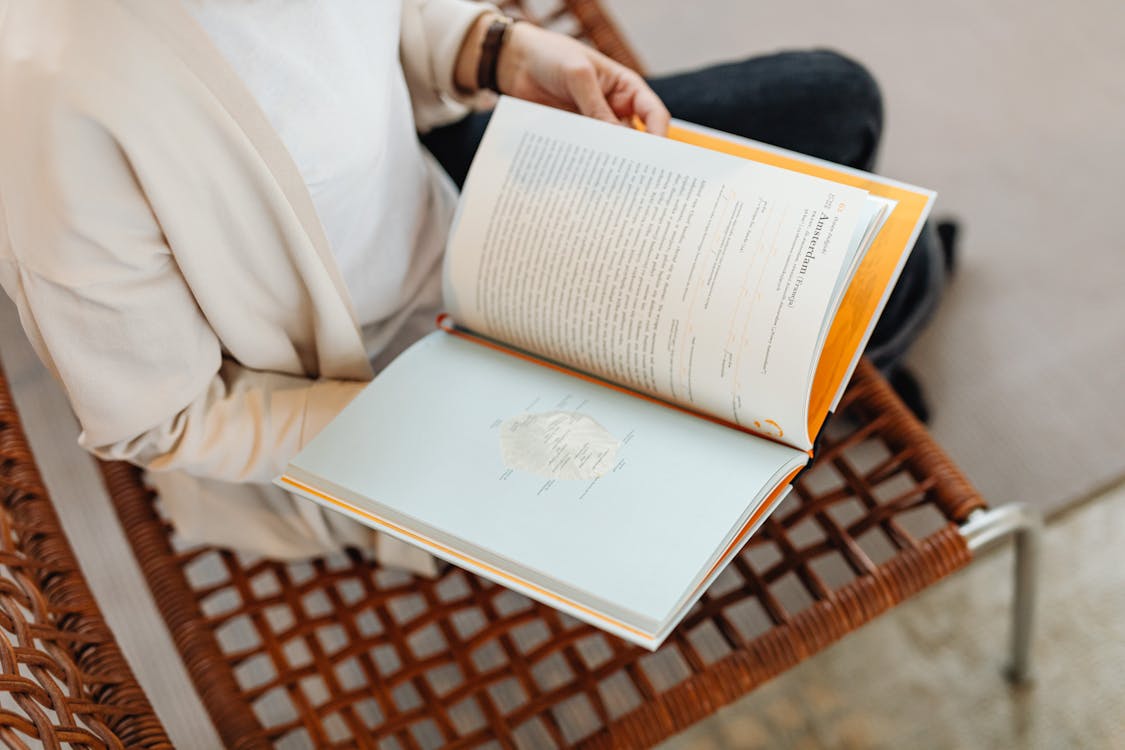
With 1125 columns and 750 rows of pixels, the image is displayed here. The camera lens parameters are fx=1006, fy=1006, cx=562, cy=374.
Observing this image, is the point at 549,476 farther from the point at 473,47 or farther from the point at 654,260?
the point at 473,47

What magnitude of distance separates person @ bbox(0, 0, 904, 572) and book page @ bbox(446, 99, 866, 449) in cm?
8

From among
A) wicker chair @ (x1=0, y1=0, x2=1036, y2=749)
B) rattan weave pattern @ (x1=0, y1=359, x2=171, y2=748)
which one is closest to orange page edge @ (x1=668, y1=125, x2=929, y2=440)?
wicker chair @ (x1=0, y1=0, x2=1036, y2=749)

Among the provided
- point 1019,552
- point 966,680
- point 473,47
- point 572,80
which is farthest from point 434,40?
point 966,680

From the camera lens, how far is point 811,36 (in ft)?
4.82

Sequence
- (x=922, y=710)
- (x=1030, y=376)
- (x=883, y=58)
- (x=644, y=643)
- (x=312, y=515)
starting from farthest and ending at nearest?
(x=883, y=58)
(x=1030, y=376)
(x=922, y=710)
(x=312, y=515)
(x=644, y=643)

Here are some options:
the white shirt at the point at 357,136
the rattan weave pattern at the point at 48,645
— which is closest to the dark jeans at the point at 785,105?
the white shirt at the point at 357,136

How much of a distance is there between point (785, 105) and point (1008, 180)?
627 millimetres

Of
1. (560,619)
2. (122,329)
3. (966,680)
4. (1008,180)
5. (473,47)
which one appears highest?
(473,47)

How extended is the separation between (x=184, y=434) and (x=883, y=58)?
117cm

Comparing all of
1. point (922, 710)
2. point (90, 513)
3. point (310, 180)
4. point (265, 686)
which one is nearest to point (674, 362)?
point (310, 180)

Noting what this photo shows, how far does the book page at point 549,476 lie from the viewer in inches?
21.5

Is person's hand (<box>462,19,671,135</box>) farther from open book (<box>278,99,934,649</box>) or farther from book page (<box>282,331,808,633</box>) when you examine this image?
book page (<box>282,331,808,633</box>)

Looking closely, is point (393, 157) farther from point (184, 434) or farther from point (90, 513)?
point (90, 513)

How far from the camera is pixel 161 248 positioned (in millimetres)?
565
